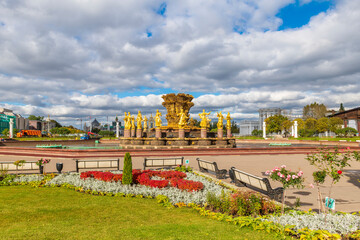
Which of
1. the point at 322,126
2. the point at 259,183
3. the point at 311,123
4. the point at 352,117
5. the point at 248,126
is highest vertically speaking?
the point at 352,117

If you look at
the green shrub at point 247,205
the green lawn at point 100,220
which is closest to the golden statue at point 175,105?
the green lawn at point 100,220

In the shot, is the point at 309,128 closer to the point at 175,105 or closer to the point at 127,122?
the point at 175,105

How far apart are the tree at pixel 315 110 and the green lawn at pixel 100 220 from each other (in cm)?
9154

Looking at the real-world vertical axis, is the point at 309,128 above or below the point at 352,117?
below

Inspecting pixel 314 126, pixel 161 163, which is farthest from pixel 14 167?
pixel 314 126

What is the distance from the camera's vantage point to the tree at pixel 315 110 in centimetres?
8356

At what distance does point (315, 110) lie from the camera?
84.8 metres

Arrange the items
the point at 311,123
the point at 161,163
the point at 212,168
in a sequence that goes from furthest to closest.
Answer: the point at 311,123 → the point at 161,163 → the point at 212,168

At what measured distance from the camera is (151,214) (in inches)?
226

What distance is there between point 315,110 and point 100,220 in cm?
9425

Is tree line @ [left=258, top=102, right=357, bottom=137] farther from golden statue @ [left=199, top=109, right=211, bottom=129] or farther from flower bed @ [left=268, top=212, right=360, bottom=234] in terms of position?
flower bed @ [left=268, top=212, right=360, bottom=234]

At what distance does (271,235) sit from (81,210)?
14.6ft

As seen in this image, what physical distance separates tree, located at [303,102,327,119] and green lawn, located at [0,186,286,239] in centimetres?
9154

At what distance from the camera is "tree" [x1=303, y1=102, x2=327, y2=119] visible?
83.6 m
